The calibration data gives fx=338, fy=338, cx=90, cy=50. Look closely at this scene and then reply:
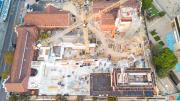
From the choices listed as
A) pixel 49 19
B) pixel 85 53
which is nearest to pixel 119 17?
pixel 85 53

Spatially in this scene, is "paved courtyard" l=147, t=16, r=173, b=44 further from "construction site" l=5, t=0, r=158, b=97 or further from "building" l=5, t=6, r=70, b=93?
"building" l=5, t=6, r=70, b=93

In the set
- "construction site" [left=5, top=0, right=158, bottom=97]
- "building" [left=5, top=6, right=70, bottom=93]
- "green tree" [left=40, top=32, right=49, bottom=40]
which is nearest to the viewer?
"construction site" [left=5, top=0, right=158, bottom=97]

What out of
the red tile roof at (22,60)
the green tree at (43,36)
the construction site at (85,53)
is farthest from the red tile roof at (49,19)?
the red tile roof at (22,60)

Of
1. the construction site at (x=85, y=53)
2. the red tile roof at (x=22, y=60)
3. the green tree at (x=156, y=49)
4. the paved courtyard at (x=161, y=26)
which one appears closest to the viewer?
the red tile roof at (x=22, y=60)

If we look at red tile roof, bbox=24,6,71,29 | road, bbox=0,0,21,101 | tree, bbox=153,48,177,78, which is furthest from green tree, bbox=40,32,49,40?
tree, bbox=153,48,177,78

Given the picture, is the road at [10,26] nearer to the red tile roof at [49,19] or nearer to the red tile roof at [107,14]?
the red tile roof at [49,19]

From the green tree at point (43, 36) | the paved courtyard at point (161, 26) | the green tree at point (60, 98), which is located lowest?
the green tree at point (60, 98)
